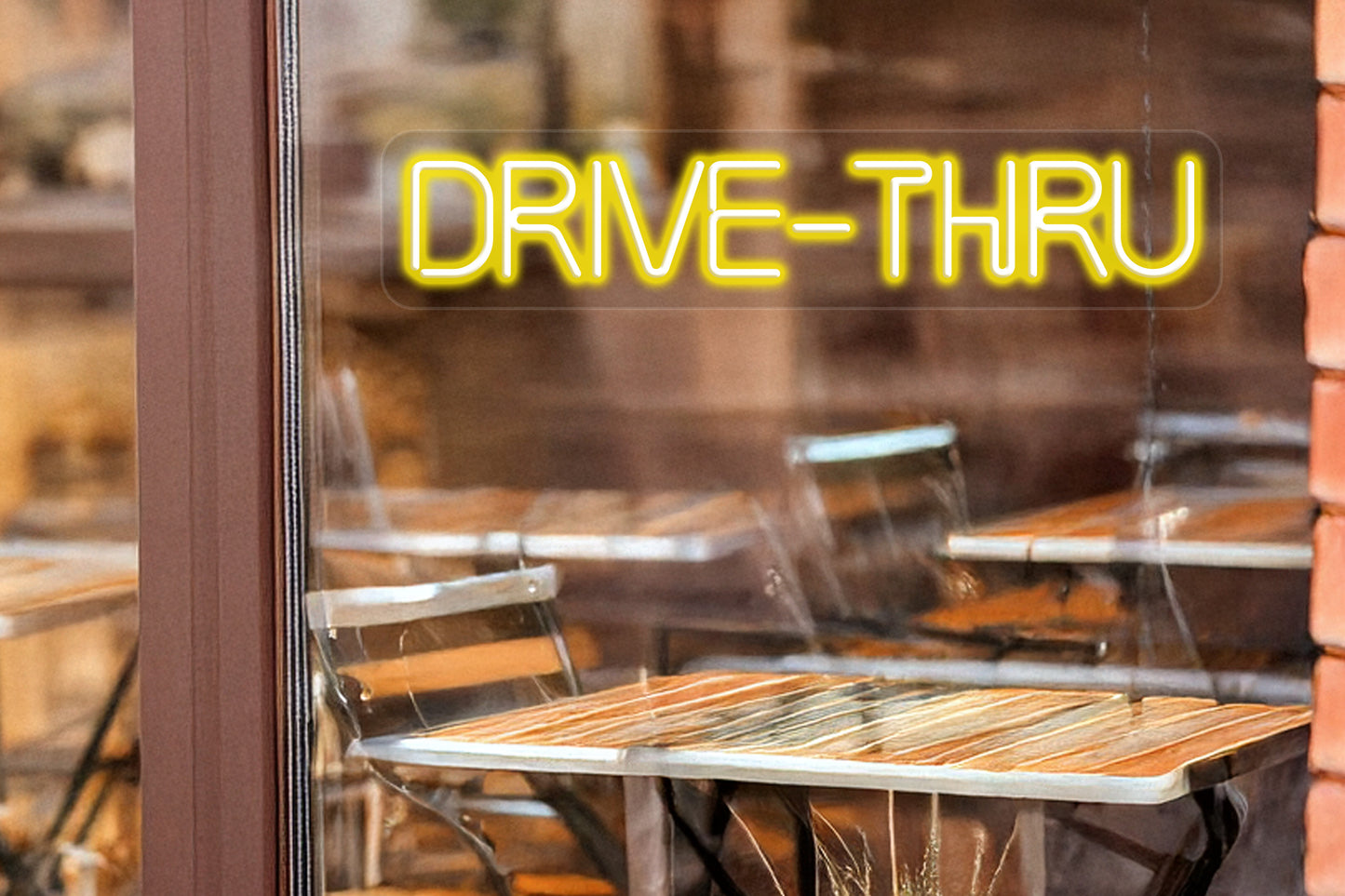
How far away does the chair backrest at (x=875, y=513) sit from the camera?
8.51 feet

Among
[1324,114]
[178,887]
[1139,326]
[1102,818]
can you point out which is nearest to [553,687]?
[178,887]

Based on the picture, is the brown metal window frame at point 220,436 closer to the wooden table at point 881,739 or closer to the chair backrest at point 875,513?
the wooden table at point 881,739

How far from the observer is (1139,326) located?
248 centimetres

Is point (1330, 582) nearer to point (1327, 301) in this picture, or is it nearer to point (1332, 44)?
point (1327, 301)

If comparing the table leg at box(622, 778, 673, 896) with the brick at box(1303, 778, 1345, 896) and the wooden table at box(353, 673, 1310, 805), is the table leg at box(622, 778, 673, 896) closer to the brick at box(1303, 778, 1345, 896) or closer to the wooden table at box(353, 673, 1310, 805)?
the wooden table at box(353, 673, 1310, 805)

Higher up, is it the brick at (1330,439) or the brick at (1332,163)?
the brick at (1332,163)

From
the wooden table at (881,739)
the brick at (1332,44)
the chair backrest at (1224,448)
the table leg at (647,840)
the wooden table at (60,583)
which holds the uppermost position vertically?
the brick at (1332,44)

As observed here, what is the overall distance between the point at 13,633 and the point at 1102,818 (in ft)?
5.26

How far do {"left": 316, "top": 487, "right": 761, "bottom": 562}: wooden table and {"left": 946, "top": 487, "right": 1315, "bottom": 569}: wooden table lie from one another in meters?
0.36

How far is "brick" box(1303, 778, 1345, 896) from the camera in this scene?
62.8 inches

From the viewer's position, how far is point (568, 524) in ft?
8.57

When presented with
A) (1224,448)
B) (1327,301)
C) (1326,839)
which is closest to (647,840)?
(1224,448)

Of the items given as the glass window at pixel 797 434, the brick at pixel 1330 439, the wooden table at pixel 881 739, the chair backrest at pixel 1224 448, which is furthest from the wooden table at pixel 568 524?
the brick at pixel 1330 439

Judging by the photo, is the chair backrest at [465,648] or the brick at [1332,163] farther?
the chair backrest at [465,648]
